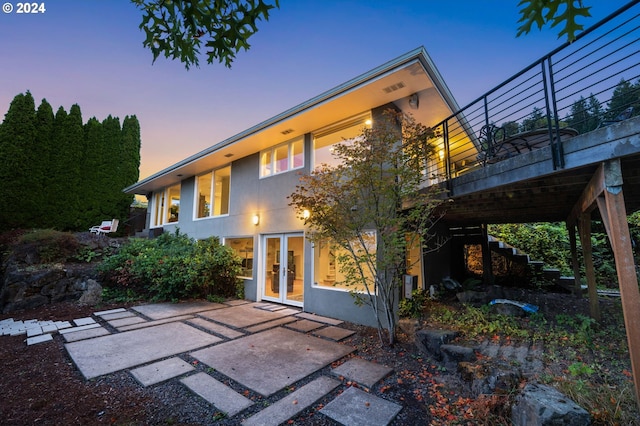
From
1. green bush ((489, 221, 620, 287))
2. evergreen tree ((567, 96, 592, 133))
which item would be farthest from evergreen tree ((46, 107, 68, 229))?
green bush ((489, 221, 620, 287))

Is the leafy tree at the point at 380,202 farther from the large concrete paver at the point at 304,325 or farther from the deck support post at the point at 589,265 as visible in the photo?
the deck support post at the point at 589,265

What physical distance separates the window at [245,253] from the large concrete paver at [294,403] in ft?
18.3

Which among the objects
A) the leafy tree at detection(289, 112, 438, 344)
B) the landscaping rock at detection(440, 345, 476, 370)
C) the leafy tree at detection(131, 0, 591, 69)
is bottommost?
the landscaping rock at detection(440, 345, 476, 370)

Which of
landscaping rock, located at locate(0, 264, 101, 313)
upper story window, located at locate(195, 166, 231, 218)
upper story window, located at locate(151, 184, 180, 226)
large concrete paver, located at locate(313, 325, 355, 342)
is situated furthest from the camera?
upper story window, located at locate(151, 184, 180, 226)

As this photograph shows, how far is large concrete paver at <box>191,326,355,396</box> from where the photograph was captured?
3.37 meters

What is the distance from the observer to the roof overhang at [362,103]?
15.8 ft

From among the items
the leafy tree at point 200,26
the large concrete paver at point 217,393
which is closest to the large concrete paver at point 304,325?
the large concrete paver at point 217,393

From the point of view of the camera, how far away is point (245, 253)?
8.79 metres

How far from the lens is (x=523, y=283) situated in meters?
Result: 8.39

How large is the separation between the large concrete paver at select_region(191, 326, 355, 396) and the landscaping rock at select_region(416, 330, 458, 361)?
1116mm

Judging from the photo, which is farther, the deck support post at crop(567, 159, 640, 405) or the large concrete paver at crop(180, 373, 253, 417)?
the large concrete paver at crop(180, 373, 253, 417)

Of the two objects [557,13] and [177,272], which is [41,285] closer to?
[177,272]

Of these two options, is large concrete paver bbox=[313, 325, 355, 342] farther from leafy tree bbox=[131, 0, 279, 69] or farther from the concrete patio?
leafy tree bbox=[131, 0, 279, 69]

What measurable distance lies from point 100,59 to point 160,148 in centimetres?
1036
